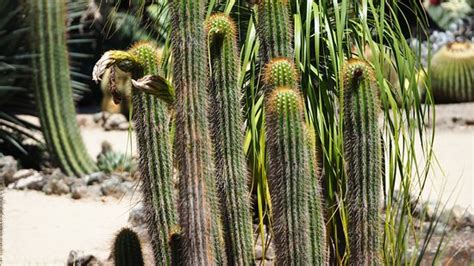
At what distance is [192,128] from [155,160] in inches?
10.1

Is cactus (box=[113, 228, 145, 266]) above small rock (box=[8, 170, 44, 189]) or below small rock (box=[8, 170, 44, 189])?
above

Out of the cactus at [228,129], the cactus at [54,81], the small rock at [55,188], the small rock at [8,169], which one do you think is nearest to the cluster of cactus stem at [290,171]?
the cactus at [228,129]

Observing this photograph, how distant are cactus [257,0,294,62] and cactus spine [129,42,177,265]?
0.45 m

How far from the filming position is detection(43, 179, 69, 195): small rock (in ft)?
29.0

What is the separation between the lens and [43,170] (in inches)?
381

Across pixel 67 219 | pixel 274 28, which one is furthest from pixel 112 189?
pixel 274 28

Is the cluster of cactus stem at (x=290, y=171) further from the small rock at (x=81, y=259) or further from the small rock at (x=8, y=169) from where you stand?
the small rock at (x=8, y=169)

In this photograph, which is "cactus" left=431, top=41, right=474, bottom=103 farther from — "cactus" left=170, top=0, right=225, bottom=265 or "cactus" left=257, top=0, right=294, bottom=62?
"cactus" left=170, top=0, right=225, bottom=265

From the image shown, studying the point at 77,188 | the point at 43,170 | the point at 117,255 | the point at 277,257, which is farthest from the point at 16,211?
the point at 277,257

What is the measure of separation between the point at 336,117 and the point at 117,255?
1186 mm

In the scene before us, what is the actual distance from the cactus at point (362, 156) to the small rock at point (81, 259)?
2498mm

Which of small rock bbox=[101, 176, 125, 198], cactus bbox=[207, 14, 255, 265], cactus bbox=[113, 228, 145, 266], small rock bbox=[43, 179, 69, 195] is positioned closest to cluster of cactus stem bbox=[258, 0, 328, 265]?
cactus bbox=[207, 14, 255, 265]

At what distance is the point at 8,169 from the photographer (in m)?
9.22

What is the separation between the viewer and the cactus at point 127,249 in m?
4.27
